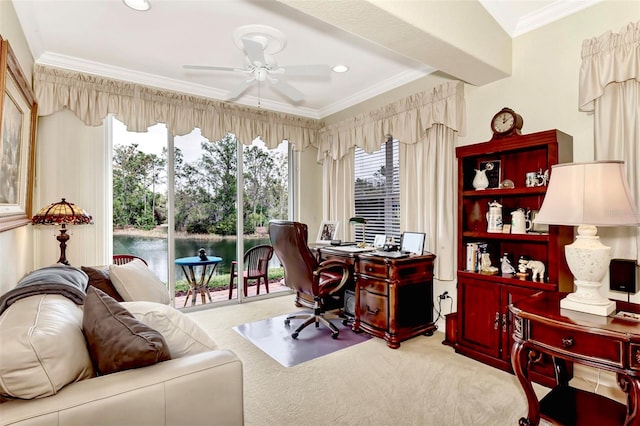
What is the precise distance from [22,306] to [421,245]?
298 centimetres

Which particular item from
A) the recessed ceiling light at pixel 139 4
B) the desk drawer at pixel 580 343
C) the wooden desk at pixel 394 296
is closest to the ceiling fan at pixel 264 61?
the recessed ceiling light at pixel 139 4

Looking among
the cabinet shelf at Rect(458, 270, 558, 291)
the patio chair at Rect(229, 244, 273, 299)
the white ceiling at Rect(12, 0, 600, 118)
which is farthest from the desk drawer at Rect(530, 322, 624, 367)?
the patio chair at Rect(229, 244, 273, 299)

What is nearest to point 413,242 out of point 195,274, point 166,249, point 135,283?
point 135,283

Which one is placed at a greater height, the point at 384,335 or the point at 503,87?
the point at 503,87

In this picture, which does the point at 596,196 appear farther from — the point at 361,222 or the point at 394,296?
the point at 361,222

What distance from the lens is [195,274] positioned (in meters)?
4.21

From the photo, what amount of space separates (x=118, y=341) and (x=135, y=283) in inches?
46.7

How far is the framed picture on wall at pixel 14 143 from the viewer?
1.88 meters

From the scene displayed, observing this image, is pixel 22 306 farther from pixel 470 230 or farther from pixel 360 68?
pixel 360 68

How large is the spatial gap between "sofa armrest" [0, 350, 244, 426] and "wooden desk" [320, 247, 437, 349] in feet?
6.62


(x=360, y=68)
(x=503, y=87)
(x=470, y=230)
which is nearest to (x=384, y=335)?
(x=470, y=230)

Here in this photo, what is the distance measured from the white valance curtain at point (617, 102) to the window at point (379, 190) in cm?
191

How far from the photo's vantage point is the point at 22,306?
4.08 ft

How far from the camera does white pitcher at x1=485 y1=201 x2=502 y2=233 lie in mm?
2668
